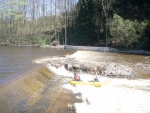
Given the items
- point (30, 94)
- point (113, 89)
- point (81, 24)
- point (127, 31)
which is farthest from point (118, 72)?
point (81, 24)

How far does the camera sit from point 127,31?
48.5 m

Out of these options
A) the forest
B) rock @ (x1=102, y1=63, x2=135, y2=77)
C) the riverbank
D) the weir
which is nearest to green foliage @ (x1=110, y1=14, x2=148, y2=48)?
the forest

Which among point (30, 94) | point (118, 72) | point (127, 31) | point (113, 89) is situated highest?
point (127, 31)

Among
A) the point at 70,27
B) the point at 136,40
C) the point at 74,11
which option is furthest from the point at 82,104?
the point at 74,11

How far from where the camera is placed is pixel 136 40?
47.1m

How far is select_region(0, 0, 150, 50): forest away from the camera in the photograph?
49.3 meters

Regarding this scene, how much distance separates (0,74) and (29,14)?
66.3 m

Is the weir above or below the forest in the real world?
below

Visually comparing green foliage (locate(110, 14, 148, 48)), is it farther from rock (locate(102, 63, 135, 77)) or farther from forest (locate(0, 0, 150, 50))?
rock (locate(102, 63, 135, 77))

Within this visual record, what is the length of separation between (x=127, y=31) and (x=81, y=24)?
21569 millimetres

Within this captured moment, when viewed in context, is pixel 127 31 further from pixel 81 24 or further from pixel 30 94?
pixel 30 94

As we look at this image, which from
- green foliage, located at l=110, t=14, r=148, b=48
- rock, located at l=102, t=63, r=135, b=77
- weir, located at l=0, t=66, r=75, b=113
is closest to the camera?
weir, located at l=0, t=66, r=75, b=113

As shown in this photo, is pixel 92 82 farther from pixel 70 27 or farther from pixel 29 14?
pixel 29 14

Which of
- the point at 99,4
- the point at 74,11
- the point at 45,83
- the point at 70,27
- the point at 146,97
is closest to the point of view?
the point at 146,97
